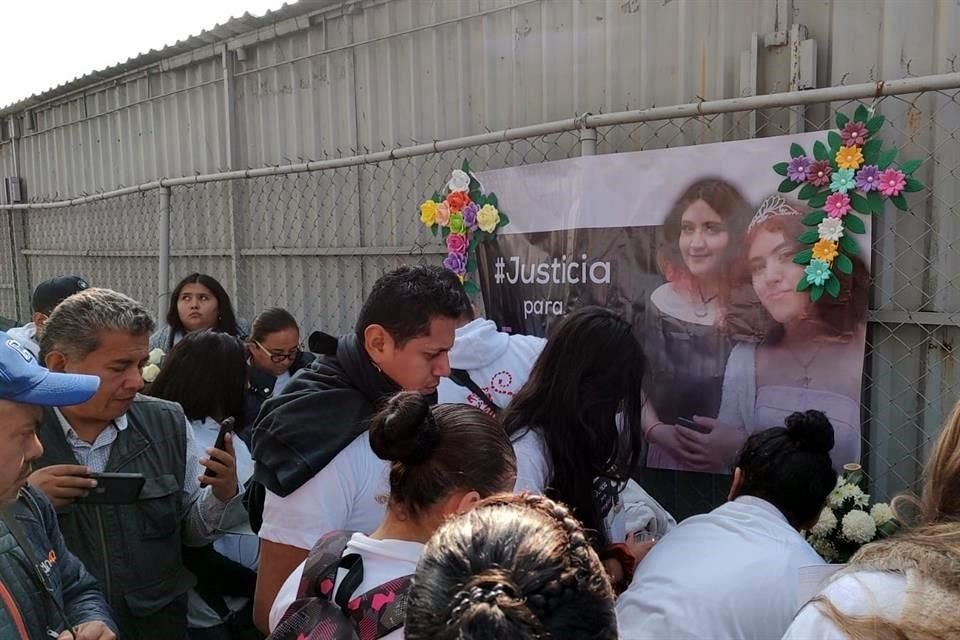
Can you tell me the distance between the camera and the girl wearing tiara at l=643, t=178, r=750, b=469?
2826 millimetres

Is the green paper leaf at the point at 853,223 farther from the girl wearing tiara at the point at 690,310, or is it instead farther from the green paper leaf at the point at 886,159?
the girl wearing tiara at the point at 690,310

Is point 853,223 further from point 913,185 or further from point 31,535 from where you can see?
point 31,535

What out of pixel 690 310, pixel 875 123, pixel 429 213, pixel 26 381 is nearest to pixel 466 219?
pixel 429 213

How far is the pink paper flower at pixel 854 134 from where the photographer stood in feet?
8.20

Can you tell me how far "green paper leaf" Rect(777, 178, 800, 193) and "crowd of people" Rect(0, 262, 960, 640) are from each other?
0.14 meters

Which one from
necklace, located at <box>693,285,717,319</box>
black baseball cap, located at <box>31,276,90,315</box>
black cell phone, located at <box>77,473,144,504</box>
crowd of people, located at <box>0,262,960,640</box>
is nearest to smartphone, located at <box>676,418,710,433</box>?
crowd of people, located at <box>0,262,960,640</box>

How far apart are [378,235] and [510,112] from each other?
1.26 metres

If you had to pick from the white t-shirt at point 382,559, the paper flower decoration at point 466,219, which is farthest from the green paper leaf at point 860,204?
the white t-shirt at point 382,559

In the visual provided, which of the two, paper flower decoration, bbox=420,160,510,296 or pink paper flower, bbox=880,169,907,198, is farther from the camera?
paper flower decoration, bbox=420,160,510,296

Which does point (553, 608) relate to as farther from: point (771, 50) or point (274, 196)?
point (274, 196)

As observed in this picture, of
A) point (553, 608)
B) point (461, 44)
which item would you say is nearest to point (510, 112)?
point (461, 44)

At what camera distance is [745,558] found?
175 cm

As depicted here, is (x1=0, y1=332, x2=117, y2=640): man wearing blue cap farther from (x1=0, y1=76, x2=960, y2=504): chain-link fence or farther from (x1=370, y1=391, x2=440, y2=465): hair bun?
(x1=0, y1=76, x2=960, y2=504): chain-link fence

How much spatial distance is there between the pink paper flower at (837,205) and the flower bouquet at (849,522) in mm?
881
